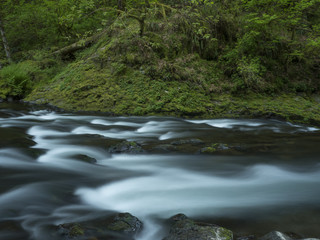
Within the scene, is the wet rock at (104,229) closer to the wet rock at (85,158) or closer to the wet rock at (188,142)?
the wet rock at (85,158)

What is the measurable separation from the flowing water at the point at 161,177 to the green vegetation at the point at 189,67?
1.72 meters

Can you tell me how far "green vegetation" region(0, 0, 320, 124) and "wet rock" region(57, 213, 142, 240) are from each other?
5.65 m

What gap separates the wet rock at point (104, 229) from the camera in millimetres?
2525

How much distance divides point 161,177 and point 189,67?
232 inches

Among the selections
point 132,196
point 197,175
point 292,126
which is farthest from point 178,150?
point 292,126

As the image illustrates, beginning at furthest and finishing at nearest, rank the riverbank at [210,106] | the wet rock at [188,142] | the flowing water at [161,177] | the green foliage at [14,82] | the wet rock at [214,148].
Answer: the green foliage at [14,82] → the riverbank at [210,106] → the wet rock at [188,142] → the wet rock at [214,148] → the flowing water at [161,177]

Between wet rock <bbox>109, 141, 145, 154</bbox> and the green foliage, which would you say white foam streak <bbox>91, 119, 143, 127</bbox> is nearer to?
wet rock <bbox>109, 141, 145, 154</bbox>

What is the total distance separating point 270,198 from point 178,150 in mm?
→ 1920

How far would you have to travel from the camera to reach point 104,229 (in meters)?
2.68

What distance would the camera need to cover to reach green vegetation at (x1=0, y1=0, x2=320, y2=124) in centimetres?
859

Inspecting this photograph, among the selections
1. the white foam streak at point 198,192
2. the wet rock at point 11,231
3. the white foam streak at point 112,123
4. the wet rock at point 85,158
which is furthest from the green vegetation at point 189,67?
the wet rock at point 11,231

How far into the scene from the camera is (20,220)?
281 cm

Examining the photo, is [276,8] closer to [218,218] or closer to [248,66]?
[248,66]

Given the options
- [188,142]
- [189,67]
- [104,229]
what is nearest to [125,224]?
[104,229]
